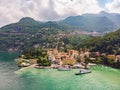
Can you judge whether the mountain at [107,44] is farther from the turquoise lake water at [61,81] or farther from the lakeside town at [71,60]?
the turquoise lake water at [61,81]

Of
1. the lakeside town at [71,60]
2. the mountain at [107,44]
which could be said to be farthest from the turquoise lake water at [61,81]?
the mountain at [107,44]

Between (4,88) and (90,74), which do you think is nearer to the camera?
(4,88)

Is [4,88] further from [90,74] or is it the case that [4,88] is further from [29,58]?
[29,58]

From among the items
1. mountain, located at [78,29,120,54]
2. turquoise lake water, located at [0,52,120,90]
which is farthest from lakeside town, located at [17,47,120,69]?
turquoise lake water, located at [0,52,120,90]

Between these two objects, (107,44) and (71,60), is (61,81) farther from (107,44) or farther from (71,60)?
(107,44)

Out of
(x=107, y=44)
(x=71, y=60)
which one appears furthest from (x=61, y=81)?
(x=107, y=44)

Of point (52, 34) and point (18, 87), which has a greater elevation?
point (52, 34)

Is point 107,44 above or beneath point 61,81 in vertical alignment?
above

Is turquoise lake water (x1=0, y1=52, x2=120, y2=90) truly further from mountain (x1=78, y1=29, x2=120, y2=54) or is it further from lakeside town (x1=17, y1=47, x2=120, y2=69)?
mountain (x1=78, y1=29, x2=120, y2=54)

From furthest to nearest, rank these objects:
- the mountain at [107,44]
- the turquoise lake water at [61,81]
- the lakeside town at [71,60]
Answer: the mountain at [107,44]
the lakeside town at [71,60]
the turquoise lake water at [61,81]

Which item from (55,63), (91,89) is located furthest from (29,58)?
(91,89)

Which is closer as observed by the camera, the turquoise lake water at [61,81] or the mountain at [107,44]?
the turquoise lake water at [61,81]
